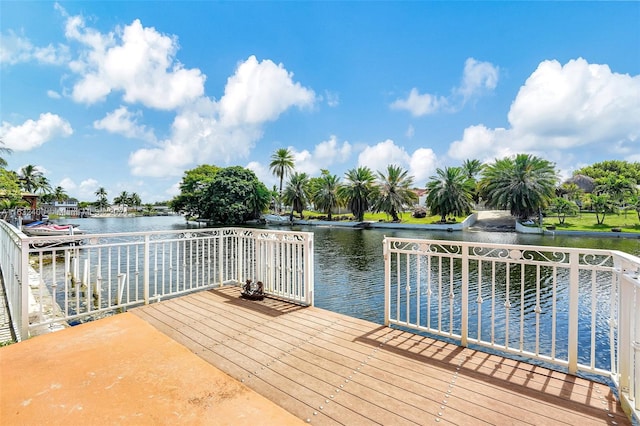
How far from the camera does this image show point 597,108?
1338 centimetres

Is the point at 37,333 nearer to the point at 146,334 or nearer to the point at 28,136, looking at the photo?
the point at 146,334

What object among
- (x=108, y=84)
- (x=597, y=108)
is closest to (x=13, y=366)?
(x=108, y=84)

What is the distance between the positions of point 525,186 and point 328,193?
73.2 ft

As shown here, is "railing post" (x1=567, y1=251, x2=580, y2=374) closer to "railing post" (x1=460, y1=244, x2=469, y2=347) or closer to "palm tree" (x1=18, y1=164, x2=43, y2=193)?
"railing post" (x1=460, y1=244, x2=469, y2=347)

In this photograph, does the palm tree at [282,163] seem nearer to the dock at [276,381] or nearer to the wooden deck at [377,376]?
the wooden deck at [377,376]

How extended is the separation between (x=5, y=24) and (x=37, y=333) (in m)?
6.07

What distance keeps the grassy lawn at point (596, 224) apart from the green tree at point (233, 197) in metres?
32.8

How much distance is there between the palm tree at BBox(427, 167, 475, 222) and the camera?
3147cm

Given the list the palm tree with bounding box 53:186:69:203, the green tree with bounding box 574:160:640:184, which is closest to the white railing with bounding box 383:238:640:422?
the green tree with bounding box 574:160:640:184

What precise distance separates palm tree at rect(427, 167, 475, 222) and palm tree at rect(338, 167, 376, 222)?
23.5 ft

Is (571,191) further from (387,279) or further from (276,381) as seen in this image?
(276,381)

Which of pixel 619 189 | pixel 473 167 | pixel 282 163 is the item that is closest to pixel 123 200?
pixel 282 163

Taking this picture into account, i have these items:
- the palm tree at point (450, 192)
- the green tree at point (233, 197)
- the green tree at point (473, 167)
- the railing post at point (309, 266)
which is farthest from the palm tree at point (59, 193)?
the green tree at point (473, 167)

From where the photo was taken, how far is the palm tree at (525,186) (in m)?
27.9
